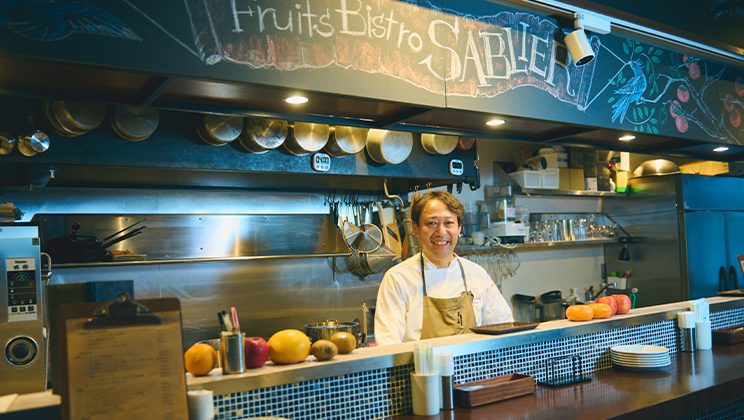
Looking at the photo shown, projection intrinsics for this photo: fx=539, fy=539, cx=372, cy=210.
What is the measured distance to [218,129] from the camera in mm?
3025

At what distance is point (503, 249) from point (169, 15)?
4307mm

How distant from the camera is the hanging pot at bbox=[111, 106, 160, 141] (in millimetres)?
2807

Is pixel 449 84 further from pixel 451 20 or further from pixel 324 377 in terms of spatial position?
pixel 324 377

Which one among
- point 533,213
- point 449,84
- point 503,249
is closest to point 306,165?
point 449,84

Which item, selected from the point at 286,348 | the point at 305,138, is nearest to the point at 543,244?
the point at 305,138

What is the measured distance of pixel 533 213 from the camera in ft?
18.9

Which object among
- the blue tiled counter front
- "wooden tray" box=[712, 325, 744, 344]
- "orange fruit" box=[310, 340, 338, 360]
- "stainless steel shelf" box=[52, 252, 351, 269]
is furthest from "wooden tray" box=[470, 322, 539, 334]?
"stainless steel shelf" box=[52, 252, 351, 269]

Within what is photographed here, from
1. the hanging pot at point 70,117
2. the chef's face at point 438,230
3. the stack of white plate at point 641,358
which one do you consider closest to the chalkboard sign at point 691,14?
the chef's face at point 438,230

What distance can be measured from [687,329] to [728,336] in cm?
38

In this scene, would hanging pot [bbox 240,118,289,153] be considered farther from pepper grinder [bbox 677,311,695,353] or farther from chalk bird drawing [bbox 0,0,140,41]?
pepper grinder [bbox 677,311,695,353]

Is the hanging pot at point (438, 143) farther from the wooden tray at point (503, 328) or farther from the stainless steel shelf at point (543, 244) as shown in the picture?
the wooden tray at point (503, 328)

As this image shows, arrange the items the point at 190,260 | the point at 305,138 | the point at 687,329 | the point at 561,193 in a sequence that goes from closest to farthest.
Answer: the point at 687,329
the point at 305,138
the point at 190,260
the point at 561,193

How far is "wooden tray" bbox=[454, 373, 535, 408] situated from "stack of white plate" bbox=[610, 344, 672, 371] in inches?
23.8

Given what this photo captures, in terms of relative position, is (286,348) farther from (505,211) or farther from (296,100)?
(505,211)
